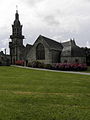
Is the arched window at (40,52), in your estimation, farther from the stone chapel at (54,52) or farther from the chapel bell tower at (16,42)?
the chapel bell tower at (16,42)

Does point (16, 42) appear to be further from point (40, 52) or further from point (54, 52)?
point (54, 52)

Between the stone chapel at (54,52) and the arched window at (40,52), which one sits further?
the arched window at (40,52)

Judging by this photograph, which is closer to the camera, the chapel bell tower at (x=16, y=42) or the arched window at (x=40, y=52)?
the arched window at (x=40, y=52)

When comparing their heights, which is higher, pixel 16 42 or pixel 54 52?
pixel 16 42

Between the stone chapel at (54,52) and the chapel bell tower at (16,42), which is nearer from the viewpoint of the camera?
the stone chapel at (54,52)

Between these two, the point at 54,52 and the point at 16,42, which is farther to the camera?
the point at 16,42

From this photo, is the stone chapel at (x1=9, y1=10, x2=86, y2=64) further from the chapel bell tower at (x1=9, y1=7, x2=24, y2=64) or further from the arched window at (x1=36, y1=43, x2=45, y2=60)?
the chapel bell tower at (x1=9, y1=7, x2=24, y2=64)

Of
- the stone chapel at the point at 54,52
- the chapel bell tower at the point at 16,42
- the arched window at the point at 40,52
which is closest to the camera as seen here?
the stone chapel at the point at 54,52

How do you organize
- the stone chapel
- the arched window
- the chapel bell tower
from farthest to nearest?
the chapel bell tower, the arched window, the stone chapel

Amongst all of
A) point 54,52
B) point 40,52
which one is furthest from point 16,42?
point 54,52

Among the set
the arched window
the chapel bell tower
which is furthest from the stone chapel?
the chapel bell tower

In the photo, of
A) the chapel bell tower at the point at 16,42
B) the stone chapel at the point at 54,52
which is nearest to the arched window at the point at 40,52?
the stone chapel at the point at 54,52

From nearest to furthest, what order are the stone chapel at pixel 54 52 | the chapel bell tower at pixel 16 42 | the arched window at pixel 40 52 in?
1. the stone chapel at pixel 54 52
2. the arched window at pixel 40 52
3. the chapel bell tower at pixel 16 42

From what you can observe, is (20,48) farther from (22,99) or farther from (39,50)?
(22,99)
